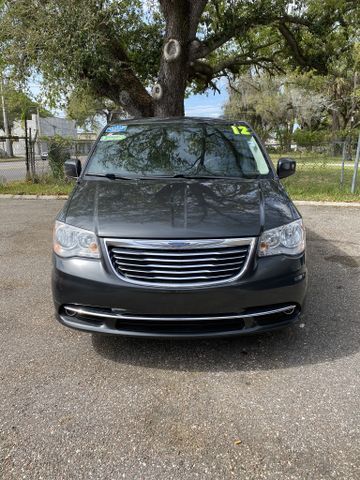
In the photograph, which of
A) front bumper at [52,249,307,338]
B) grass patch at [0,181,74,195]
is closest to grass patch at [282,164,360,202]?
grass patch at [0,181,74,195]

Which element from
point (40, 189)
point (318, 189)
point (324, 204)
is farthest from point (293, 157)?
point (40, 189)

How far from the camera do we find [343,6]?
1147 centimetres

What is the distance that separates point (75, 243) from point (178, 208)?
0.75m

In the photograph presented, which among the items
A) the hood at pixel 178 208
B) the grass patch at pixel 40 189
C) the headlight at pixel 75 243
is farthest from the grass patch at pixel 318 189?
the headlight at pixel 75 243

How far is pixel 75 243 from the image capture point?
110 inches

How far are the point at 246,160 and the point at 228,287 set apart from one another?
176 cm

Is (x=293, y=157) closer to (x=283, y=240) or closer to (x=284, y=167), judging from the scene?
(x=284, y=167)

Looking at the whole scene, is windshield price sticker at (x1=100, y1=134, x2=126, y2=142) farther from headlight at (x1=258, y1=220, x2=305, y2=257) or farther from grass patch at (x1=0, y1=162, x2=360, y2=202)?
grass patch at (x1=0, y1=162, x2=360, y2=202)

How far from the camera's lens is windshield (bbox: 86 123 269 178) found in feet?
12.4

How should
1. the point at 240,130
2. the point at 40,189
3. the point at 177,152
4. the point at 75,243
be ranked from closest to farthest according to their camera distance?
the point at 75,243, the point at 177,152, the point at 240,130, the point at 40,189

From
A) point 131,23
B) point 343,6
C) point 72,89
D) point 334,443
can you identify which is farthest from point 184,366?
point 343,6

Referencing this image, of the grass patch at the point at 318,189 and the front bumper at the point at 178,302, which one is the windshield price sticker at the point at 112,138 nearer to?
the front bumper at the point at 178,302

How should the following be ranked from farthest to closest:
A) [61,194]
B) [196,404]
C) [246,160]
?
1. [61,194]
2. [246,160]
3. [196,404]

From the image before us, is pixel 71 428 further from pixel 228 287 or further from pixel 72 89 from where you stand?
pixel 72 89
